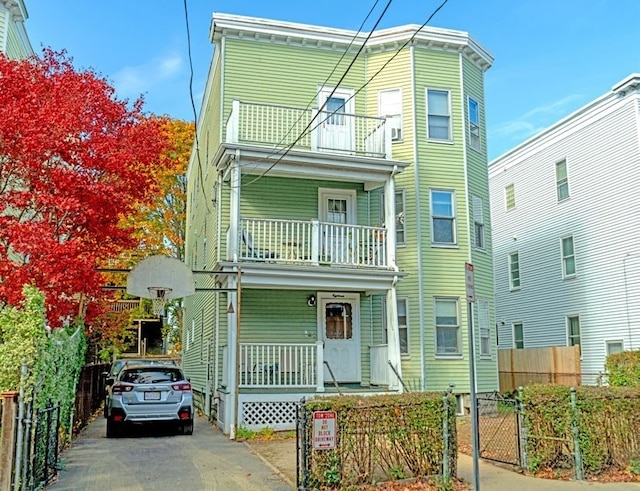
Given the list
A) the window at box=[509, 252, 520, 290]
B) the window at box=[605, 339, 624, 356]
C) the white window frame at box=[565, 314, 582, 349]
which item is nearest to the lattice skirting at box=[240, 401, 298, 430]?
the window at box=[605, 339, 624, 356]

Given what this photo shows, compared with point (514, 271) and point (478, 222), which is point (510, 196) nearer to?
point (514, 271)

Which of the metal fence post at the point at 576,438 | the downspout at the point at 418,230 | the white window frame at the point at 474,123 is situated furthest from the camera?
the white window frame at the point at 474,123

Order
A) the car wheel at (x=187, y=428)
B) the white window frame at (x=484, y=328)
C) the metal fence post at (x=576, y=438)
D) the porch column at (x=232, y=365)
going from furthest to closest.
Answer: the white window frame at (x=484, y=328) → the car wheel at (x=187, y=428) → the porch column at (x=232, y=365) → the metal fence post at (x=576, y=438)

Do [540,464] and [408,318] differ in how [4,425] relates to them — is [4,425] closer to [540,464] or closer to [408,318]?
[540,464]

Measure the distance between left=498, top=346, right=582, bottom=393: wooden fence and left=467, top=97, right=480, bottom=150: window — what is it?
749cm

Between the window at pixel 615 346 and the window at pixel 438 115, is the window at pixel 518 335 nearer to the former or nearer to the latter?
the window at pixel 615 346

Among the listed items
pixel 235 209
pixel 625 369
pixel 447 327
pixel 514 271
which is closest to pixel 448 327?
pixel 447 327

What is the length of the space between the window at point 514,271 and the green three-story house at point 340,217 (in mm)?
8340

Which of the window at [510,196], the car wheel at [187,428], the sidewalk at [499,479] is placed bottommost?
the sidewalk at [499,479]

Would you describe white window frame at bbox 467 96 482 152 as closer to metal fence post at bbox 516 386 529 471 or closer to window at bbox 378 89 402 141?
window at bbox 378 89 402 141

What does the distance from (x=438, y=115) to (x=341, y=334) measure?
7.10 meters

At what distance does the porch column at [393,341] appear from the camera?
15.0 meters

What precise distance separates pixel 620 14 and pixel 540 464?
797cm

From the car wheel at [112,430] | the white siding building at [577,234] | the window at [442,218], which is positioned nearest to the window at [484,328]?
the window at [442,218]
